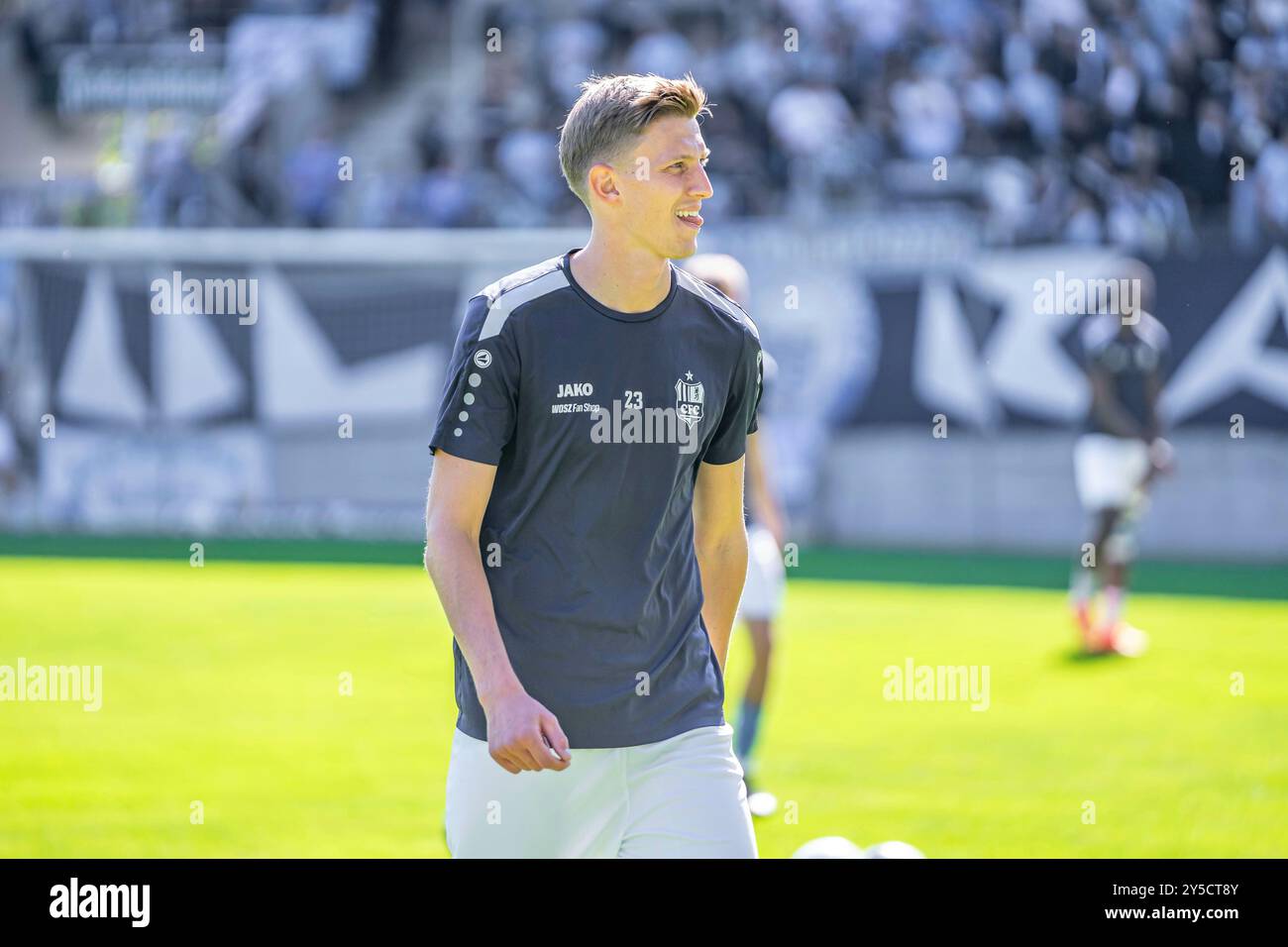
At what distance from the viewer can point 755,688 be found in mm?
7672

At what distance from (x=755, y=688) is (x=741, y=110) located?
17639 millimetres

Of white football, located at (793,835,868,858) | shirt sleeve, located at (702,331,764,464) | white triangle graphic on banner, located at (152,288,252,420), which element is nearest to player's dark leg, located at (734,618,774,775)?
white football, located at (793,835,868,858)

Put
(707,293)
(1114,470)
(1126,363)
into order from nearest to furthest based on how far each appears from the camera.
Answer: (707,293), (1114,470), (1126,363)

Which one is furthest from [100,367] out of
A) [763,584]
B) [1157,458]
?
[763,584]

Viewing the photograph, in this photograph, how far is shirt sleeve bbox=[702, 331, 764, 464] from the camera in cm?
417

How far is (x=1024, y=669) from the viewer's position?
11.1 m

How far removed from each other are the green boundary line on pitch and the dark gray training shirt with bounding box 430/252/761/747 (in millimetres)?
11900

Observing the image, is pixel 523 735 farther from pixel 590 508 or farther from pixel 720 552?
pixel 720 552

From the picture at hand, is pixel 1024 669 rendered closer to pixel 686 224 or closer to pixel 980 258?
pixel 686 224

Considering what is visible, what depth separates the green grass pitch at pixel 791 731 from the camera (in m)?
6.95

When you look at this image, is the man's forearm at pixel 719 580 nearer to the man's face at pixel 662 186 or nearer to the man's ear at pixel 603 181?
the man's face at pixel 662 186
